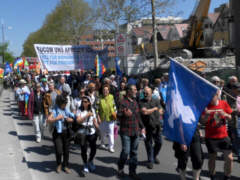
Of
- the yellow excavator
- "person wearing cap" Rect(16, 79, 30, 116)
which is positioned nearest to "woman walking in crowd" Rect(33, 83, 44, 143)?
"person wearing cap" Rect(16, 79, 30, 116)

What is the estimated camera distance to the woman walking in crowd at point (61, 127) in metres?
5.92

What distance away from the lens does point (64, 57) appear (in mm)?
13266

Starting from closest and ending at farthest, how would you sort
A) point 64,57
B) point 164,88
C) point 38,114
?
point 38,114 → point 164,88 → point 64,57

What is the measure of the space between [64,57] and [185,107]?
9423 millimetres

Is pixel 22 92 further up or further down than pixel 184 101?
further down

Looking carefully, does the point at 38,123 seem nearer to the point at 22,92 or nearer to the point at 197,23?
the point at 22,92

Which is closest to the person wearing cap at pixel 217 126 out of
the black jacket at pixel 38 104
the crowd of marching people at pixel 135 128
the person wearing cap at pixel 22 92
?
the crowd of marching people at pixel 135 128

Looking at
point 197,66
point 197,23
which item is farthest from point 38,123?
point 197,23

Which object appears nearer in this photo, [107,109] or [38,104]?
[107,109]

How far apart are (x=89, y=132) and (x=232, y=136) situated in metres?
2.93

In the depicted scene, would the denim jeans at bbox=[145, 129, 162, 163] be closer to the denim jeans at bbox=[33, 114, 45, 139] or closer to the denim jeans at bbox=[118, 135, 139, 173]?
the denim jeans at bbox=[118, 135, 139, 173]

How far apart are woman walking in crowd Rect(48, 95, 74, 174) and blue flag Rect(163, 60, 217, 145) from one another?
2033 mm

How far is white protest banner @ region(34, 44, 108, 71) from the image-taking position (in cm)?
1278

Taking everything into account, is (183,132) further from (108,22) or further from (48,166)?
(108,22)
